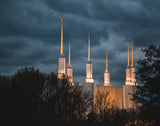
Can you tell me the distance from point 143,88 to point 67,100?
57.9 feet

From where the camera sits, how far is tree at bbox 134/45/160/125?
1935 centimetres

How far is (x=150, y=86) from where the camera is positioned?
69.4 feet

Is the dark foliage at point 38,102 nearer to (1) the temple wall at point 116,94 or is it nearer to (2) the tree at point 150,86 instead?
(2) the tree at point 150,86

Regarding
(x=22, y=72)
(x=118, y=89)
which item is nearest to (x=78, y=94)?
(x=22, y=72)

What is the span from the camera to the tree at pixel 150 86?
19.4m

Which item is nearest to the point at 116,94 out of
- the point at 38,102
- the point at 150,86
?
the point at 38,102

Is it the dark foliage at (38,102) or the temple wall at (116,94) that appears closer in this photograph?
the dark foliage at (38,102)

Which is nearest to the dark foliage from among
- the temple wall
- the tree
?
the tree

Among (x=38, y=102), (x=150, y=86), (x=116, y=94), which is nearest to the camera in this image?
(x=150, y=86)

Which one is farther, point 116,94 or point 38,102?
point 116,94

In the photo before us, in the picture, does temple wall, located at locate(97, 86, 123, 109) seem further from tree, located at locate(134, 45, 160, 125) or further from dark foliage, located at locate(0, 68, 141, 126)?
tree, located at locate(134, 45, 160, 125)

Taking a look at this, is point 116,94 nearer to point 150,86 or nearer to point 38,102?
point 38,102

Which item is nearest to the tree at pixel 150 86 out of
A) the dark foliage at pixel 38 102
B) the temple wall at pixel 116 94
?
the dark foliage at pixel 38 102

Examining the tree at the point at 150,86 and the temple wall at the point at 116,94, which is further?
the temple wall at the point at 116,94
